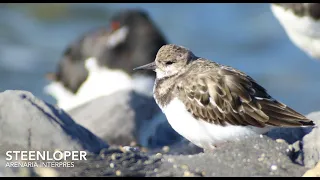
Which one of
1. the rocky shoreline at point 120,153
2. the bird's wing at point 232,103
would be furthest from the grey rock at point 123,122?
the rocky shoreline at point 120,153

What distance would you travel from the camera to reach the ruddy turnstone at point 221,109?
4.89m

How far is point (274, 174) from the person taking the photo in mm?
4441

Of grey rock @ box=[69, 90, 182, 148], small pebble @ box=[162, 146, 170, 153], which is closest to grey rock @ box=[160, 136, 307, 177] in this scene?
small pebble @ box=[162, 146, 170, 153]

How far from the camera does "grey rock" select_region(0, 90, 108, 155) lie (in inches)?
185

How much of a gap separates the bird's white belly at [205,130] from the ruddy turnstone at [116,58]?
8.25 ft

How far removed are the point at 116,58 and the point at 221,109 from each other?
121 inches

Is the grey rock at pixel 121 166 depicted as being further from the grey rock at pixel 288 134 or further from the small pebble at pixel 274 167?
the grey rock at pixel 288 134

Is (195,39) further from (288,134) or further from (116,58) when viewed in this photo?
(288,134)

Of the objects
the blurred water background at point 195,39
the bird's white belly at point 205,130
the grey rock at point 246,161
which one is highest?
the blurred water background at point 195,39

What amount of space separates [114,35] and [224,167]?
Answer: 3739 millimetres

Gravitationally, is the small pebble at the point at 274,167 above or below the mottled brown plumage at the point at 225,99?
below

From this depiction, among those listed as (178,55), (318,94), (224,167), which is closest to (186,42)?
(318,94)

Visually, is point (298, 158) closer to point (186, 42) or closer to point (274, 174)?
Result: point (274, 174)

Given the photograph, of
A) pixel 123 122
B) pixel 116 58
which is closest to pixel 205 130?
pixel 123 122
